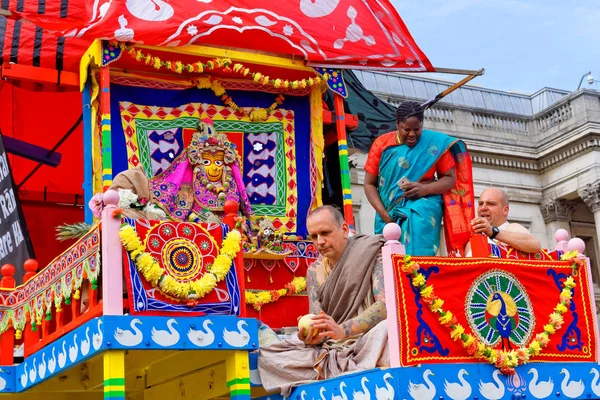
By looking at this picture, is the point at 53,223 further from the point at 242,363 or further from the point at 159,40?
the point at 242,363

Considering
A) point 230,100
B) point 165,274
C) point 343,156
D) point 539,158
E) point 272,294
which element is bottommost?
point 165,274

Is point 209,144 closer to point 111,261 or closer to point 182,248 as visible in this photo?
point 182,248

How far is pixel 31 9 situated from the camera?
11109mm

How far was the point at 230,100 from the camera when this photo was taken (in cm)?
1087

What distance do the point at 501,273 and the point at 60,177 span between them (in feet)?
24.4

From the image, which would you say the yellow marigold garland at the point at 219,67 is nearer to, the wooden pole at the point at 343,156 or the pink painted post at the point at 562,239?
the wooden pole at the point at 343,156

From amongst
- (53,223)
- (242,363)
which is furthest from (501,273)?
(53,223)

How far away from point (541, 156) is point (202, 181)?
2235cm

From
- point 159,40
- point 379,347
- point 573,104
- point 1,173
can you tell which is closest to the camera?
point 379,347

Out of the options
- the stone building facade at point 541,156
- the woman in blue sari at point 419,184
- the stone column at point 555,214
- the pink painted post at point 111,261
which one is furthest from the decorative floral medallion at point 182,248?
the stone column at point 555,214

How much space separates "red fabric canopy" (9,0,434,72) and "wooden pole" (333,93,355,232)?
0.50 meters

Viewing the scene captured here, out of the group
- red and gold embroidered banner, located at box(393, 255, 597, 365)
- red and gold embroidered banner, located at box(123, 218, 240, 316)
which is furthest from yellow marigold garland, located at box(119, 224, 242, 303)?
red and gold embroidered banner, located at box(393, 255, 597, 365)

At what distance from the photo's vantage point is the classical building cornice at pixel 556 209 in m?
31.0

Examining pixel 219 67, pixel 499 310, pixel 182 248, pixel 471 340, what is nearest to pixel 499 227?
pixel 499 310
